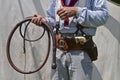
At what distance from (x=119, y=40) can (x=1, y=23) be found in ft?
5.80

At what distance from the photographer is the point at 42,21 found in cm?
452

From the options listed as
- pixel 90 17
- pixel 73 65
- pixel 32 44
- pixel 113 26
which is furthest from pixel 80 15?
pixel 113 26

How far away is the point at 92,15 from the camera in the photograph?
14.2 ft

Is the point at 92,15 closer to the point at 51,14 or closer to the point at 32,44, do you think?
the point at 51,14

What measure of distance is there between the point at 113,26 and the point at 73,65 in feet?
7.81

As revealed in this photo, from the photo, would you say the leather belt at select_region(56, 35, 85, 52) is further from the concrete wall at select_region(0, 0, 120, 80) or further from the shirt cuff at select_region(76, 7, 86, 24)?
the concrete wall at select_region(0, 0, 120, 80)

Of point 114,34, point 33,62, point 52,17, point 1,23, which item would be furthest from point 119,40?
point 52,17

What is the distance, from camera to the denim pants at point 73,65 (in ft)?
14.6

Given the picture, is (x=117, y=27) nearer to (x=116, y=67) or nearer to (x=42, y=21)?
(x=116, y=67)

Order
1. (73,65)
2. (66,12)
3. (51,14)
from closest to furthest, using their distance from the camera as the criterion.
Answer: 1. (66,12)
2. (73,65)
3. (51,14)

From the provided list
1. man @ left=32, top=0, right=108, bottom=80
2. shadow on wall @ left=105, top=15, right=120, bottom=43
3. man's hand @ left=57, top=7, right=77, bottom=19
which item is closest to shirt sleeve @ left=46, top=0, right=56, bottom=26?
man @ left=32, top=0, right=108, bottom=80

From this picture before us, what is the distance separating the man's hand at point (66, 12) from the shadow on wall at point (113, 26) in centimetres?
245

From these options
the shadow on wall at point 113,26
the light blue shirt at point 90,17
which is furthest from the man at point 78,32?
the shadow on wall at point 113,26

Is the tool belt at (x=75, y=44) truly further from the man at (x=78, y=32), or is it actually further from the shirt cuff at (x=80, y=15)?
the shirt cuff at (x=80, y=15)
